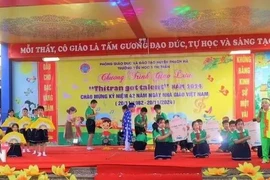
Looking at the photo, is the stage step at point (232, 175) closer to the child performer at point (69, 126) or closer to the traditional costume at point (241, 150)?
the traditional costume at point (241, 150)

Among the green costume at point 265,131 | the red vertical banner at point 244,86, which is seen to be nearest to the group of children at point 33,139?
the green costume at point 265,131

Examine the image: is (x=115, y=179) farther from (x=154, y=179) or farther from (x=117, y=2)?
(x=117, y=2)

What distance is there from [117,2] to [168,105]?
3.70 metres

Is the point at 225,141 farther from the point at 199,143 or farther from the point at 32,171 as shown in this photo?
the point at 32,171

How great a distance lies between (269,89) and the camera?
32.1 ft

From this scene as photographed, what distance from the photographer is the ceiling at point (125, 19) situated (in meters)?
7.36

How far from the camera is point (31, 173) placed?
592 cm

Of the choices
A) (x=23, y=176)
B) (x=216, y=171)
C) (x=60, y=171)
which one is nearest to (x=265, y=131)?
(x=216, y=171)

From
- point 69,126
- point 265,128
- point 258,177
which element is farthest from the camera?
point 69,126

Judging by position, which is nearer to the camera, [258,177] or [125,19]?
[258,177]

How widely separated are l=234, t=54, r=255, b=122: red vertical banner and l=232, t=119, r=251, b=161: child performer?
3365 millimetres

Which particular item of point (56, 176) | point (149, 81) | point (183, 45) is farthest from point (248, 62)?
point (56, 176)

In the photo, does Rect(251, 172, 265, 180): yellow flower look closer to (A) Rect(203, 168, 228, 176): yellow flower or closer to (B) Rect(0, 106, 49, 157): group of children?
(A) Rect(203, 168, 228, 176): yellow flower

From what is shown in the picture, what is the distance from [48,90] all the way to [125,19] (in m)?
3.19
